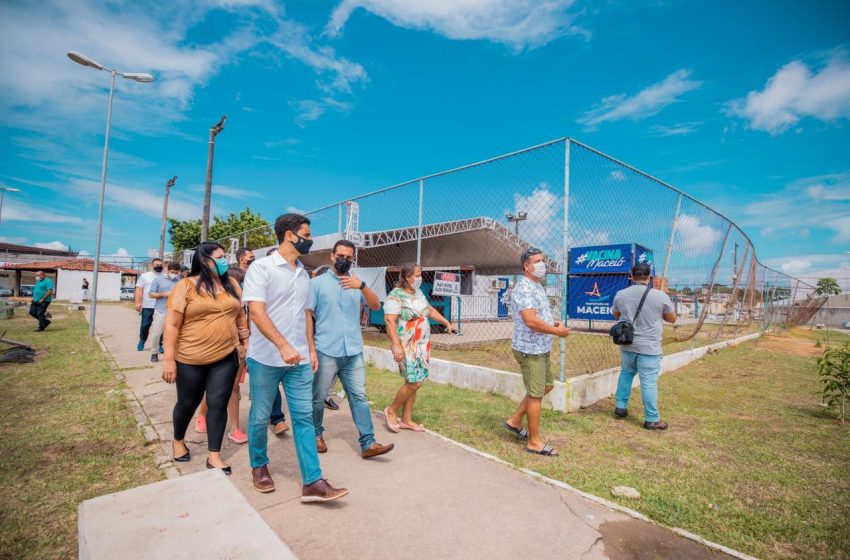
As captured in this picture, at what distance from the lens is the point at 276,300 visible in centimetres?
275

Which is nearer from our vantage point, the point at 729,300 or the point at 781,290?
the point at 729,300

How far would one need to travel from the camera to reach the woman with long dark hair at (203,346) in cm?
305

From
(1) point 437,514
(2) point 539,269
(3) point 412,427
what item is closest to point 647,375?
(2) point 539,269

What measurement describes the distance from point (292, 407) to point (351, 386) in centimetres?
83

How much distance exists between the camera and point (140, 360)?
→ 761 cm

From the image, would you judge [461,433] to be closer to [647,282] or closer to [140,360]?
[647,282]

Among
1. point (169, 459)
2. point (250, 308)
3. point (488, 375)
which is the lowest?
point (169, 459)

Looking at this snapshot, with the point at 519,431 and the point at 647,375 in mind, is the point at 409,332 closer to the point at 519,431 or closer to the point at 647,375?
the point at 519,431

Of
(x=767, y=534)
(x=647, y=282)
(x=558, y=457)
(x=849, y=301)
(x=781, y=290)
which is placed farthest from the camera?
(x=849, y=301)

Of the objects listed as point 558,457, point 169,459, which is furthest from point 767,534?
point 169,459

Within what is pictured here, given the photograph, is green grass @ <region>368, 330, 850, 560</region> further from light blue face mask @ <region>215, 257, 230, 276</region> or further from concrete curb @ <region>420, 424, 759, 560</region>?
light blue face mask @ <region>215, 257, 230, 276</region>

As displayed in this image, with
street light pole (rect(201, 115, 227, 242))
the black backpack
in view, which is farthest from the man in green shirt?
the black backpack

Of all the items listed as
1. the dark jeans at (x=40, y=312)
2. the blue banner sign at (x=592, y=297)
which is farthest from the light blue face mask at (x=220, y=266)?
the dark jeans at (x=40, y=312)

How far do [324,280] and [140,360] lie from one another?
622cm
